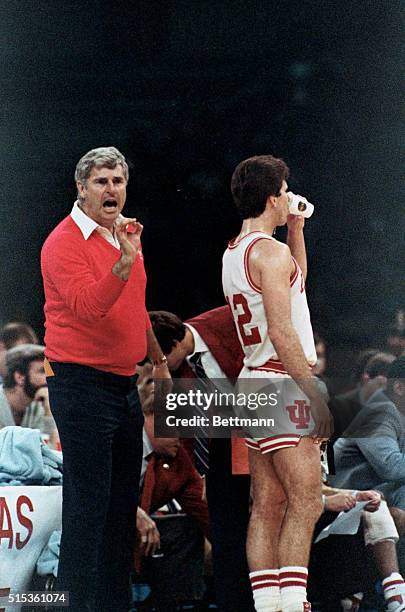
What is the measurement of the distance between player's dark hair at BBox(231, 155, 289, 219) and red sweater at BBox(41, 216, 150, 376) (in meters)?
0.45

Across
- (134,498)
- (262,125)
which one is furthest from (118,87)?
(134,498)

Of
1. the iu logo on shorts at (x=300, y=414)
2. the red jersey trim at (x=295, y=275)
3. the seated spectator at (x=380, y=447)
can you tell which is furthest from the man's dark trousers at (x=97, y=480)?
the seated spectator at (x=380, y=447)

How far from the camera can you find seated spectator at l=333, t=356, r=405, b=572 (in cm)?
400

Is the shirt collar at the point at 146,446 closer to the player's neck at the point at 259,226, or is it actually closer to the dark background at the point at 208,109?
the dark background at the point at 208,109

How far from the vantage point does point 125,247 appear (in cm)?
362

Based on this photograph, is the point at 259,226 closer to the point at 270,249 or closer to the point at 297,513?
the point at 270,249

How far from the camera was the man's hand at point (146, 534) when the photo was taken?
4.03 m

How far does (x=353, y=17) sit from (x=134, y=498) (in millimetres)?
1947

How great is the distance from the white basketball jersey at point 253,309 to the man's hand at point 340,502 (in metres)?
0.55

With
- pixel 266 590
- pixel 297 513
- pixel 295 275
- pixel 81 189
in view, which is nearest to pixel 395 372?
pixel 295 275

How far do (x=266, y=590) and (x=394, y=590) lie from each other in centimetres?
56

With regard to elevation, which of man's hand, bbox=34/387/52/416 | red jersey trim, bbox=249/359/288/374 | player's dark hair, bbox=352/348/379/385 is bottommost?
→ man's hand, bbox=34/387/52/416

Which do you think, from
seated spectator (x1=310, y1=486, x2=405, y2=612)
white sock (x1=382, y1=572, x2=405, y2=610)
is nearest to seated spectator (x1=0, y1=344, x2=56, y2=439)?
seated spectator (x1=310, y1=486, x2=405, y2=612)

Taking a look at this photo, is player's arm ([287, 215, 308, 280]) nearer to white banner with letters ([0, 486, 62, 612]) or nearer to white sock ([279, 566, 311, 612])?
white sock ([279, 566, 311, 612])
